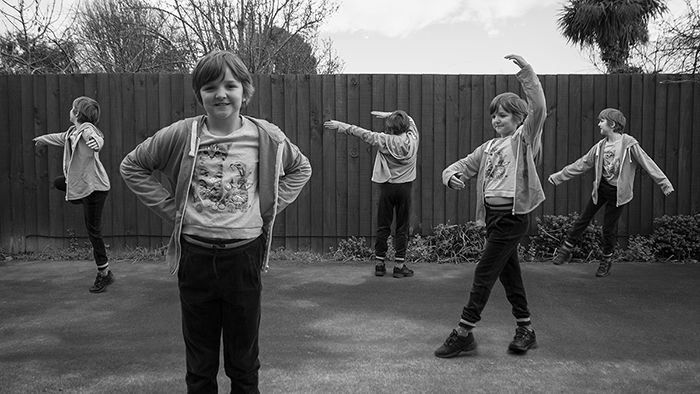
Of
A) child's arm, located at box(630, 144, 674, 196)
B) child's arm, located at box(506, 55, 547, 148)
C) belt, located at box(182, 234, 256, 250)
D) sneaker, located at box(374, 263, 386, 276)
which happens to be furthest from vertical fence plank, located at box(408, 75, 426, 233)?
belt, located at box(182, 234, 256, 250)

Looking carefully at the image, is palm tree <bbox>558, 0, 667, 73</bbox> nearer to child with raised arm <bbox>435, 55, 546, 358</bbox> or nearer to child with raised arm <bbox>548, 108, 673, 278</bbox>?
child with raised arm <bbox>548, 108, 673, 278</bbox>

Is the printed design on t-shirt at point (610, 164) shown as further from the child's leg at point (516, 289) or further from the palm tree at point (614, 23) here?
the palm tree at point (614, 23)

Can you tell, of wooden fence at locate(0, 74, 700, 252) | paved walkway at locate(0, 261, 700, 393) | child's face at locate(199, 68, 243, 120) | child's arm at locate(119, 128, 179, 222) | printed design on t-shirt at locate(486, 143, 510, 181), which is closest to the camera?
child's face at locate(199, 68, 243, 120)

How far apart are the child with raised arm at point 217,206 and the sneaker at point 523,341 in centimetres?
185

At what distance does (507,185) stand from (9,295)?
4.49m

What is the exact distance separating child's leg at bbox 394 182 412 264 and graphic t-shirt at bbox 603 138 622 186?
6.65 feet

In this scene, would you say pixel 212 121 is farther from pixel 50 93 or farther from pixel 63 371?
pixel 50 93

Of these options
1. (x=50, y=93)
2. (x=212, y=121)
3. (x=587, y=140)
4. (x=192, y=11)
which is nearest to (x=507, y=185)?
(x=212, y=121)

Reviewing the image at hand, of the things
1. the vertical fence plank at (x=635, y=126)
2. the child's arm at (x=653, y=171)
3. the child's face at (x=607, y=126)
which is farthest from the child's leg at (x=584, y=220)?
the vertical fence plank at (x=635, y=126)

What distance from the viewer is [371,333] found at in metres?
4.23

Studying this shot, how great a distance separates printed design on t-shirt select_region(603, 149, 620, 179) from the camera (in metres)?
6.00

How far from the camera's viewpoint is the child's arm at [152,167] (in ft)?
8.73

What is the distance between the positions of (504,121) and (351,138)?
3.61 metres

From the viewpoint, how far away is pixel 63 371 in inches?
137
